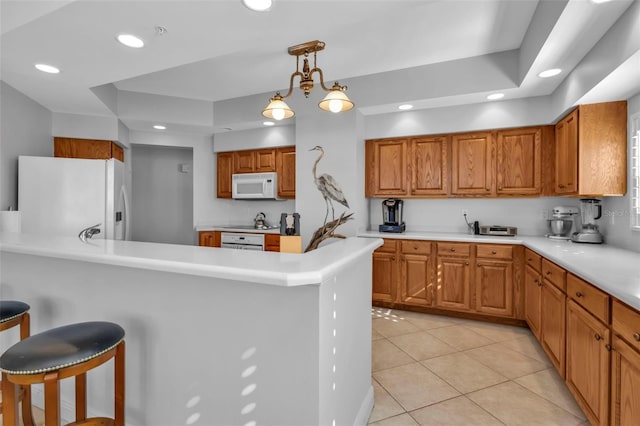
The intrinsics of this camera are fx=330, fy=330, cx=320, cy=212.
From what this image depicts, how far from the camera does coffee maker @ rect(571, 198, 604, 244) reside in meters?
2.88

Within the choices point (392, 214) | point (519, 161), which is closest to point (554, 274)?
point (519, 161)

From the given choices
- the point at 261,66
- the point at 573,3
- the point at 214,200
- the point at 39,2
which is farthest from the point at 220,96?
the point at 573,3

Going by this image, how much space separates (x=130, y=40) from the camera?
7.45 feet

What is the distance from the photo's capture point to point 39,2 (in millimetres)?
1845

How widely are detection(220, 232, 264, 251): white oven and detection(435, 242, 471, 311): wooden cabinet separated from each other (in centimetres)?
227

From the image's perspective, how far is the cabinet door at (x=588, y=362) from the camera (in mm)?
1597

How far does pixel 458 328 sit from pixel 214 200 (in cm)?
401

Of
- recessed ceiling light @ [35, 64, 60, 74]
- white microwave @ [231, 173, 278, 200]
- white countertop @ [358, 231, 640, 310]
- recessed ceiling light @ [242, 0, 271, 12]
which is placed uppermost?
recessed ceiling light @ [35, 64, 60, 74]

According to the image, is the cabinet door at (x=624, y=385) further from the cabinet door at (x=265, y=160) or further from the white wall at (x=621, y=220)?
the cabinet door at (x=265, y=160)

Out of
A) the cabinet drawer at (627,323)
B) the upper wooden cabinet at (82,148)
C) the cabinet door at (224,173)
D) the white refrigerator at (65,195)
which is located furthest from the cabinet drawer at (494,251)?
the upper wooden cabinet at (82,148)

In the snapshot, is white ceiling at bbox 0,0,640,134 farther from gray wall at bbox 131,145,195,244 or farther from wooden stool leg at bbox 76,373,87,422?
wooden stool leg at bbox 76,373,87,422

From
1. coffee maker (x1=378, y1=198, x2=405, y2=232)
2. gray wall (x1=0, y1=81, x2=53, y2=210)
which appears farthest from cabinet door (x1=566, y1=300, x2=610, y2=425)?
gray wall (x1=0, y1=81, x2=53, y2=210)

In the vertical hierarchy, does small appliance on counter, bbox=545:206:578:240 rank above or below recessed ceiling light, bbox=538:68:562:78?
below

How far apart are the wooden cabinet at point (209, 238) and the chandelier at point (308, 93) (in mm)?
2627
